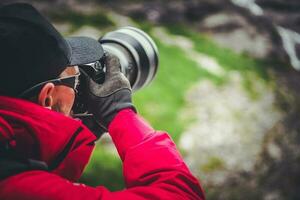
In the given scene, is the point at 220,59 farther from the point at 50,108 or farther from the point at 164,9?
the point at 50,108

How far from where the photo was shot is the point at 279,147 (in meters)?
4.57

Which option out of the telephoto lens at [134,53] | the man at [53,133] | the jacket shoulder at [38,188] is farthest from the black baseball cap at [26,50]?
the telephoto lens at [134,53]

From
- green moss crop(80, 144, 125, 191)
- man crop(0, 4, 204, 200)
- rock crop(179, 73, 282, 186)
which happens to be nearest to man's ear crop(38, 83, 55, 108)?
man crop(0, 4, 204, 200)

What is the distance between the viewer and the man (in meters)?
1.06

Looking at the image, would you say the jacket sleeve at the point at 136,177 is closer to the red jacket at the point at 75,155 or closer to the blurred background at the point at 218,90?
the red jacket at the point at 75,155

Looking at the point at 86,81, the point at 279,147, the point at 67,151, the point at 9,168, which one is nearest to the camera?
the point at 9,168

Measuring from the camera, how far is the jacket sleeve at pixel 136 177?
1.03m

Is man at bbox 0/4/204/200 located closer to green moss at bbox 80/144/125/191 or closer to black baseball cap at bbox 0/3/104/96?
black baseball cap at bbox 0/3/104/96

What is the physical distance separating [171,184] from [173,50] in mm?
4329

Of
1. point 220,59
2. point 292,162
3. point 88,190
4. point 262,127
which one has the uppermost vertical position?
point 88,190

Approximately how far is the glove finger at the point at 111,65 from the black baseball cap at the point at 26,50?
167 mm

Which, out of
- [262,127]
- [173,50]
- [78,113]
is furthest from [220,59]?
[78,113]

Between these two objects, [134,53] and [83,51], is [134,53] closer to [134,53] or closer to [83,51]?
[134,53]

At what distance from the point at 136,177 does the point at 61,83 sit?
1.12 feet
